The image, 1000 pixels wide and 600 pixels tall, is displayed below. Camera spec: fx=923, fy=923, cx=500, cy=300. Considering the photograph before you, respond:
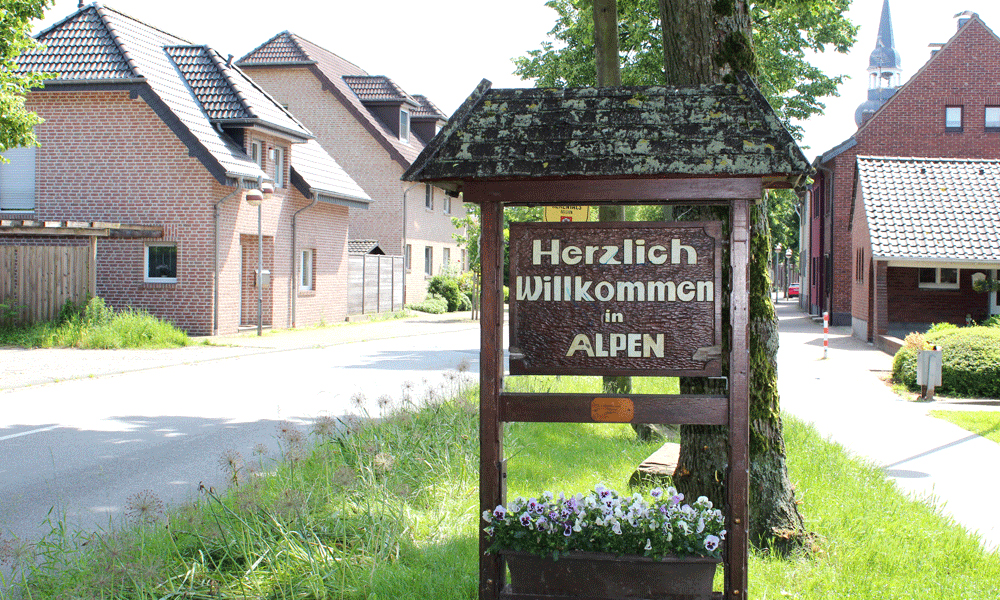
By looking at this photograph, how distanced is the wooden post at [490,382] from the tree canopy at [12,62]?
42.7 ft

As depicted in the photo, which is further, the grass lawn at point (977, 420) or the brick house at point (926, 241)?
the brick house at point (926, 241)

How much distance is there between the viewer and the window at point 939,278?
24.2m

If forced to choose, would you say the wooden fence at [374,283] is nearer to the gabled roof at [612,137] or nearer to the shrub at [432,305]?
the shrub at [432,305]

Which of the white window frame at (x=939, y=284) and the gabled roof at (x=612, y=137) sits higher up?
the gabled roof at (x=612, y=137)

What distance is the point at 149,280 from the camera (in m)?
23.2

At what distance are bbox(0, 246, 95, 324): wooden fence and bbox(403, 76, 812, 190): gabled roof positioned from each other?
18695 millimetres

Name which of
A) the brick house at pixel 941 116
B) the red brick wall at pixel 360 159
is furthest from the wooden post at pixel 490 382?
the red brick wall at pixel 360 159

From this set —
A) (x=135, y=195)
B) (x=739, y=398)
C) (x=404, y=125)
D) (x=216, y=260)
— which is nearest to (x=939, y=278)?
(x=216, y=260)

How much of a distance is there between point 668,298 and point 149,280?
2103 cm

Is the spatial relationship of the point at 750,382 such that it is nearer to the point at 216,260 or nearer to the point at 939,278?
the point at 216,260

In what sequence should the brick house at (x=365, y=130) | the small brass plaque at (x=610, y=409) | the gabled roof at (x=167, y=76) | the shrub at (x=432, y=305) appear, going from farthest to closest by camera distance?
the brick house at (x=365, y=130), the shrub at (x=432, y=305), the gabled roof at (x=167, y=76), the small brass plaque at (x=610, y=409)

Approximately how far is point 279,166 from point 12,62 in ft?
38.4

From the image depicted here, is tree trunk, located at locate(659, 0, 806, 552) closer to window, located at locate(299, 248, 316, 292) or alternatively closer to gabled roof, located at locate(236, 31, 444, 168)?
window, located at locate(299, 248, 316, 292)

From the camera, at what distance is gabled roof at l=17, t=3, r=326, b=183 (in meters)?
22.5
